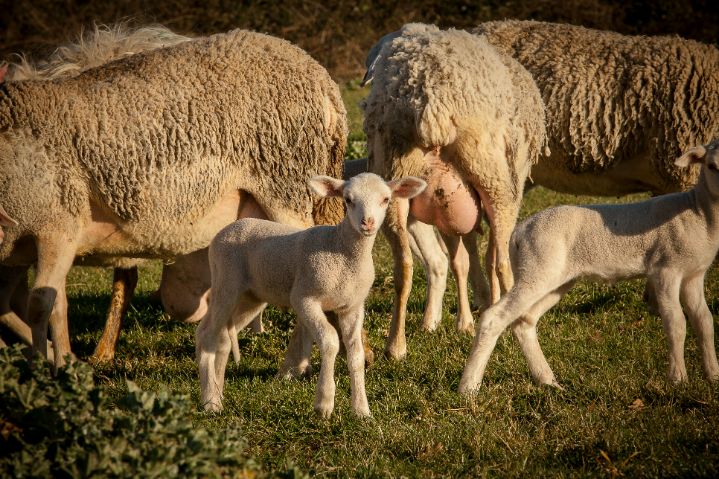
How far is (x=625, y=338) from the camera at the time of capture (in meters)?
6.34

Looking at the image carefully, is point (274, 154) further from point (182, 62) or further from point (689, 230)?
point (689, 230)

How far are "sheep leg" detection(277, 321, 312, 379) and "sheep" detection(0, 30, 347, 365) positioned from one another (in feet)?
3.78

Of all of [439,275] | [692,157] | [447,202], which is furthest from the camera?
[439,275]

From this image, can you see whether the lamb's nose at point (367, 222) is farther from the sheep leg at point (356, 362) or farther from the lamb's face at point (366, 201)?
the sheep leg at point (356, 362)

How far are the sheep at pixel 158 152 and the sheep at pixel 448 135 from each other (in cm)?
70

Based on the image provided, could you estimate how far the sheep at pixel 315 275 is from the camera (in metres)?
4.85

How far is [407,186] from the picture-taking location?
200 inches

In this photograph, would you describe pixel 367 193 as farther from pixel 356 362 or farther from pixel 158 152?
pixel 158 152

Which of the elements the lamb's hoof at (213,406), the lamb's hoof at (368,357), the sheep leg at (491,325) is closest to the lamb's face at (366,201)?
the sheep leg at (491,325)

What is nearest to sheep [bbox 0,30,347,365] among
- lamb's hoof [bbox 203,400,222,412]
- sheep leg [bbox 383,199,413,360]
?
sheep leg [bbox 383,199,413,360]

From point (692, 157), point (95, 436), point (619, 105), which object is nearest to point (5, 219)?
point (95, 436)

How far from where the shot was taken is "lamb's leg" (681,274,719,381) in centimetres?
509

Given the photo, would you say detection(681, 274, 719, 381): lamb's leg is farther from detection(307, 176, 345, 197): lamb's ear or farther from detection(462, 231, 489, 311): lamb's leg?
detection(462, 231, 489, 311): lamb's leg

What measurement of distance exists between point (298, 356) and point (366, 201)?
1.49 m
